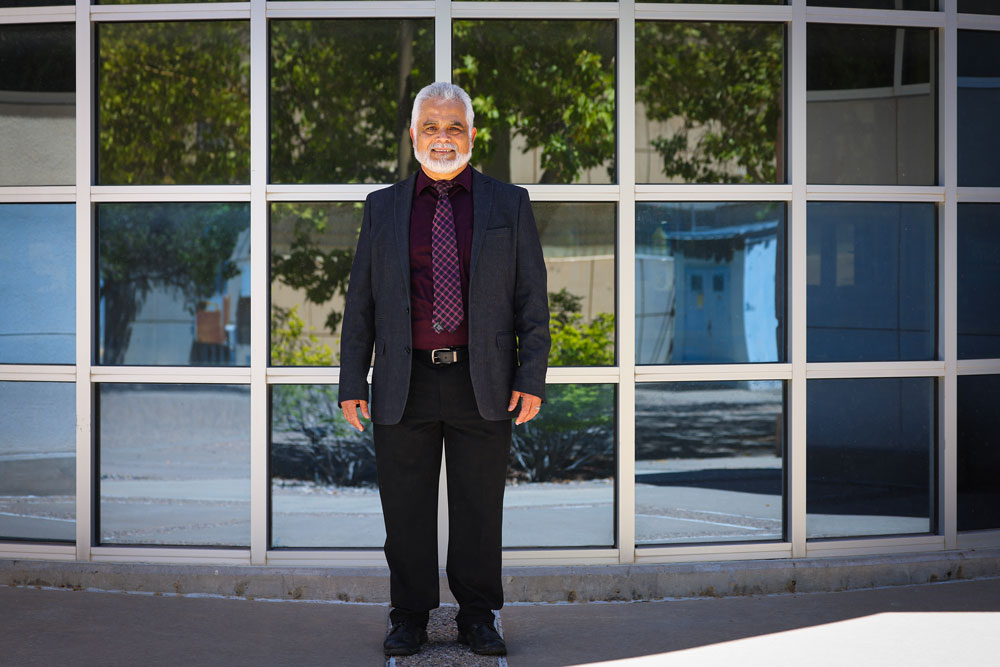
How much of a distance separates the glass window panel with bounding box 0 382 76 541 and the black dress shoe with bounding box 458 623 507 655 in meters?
1.92

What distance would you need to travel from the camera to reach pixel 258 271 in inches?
162

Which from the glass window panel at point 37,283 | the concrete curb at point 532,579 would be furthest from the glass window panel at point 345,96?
the concrete curb at point 532,579

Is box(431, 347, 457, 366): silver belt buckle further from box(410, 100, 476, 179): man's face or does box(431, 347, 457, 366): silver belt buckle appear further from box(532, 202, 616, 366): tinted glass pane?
box(532, 202, 616, 366): tinted glass pane

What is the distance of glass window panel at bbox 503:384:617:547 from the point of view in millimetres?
4199

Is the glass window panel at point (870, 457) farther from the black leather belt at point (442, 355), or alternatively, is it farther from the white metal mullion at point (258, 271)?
the white metal mullion at point (258, 271)

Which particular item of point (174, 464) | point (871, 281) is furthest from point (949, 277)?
point (174, 464)

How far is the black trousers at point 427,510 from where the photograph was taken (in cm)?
339

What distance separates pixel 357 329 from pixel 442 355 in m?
0.32

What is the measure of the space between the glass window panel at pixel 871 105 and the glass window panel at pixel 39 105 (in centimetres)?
315

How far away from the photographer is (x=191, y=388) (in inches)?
165

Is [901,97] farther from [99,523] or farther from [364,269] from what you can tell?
[99,523]

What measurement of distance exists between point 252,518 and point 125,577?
1.87 ft

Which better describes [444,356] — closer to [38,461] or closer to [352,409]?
[352,409]

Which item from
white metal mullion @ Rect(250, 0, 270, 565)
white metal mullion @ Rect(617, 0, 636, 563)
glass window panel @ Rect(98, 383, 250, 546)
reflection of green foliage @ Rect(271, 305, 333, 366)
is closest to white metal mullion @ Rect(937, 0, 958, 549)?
white metal mullion @ Rect(617, 0, 636, 563)
